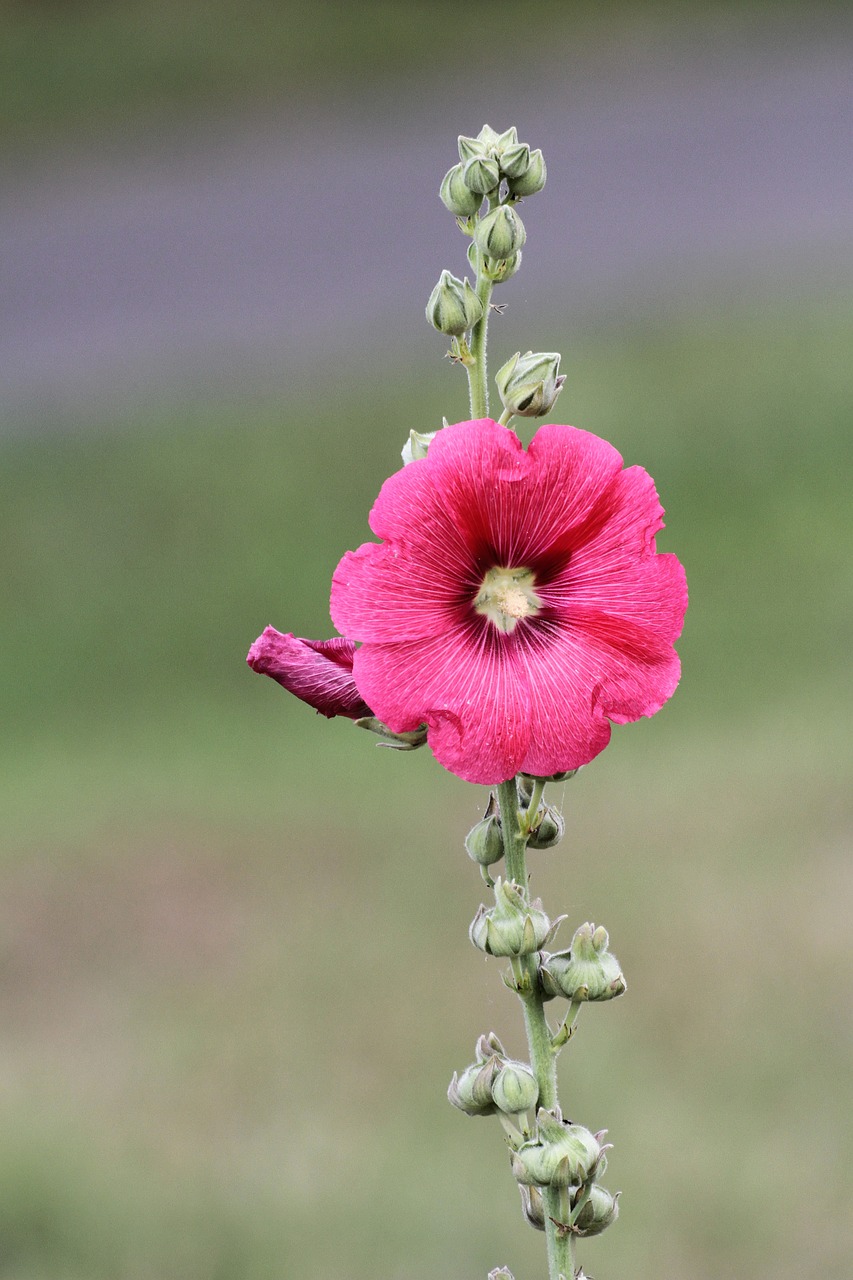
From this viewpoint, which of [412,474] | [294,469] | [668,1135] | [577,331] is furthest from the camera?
[577,331]

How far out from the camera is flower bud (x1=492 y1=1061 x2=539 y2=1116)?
1385 mm

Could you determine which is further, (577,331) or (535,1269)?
(577,331)

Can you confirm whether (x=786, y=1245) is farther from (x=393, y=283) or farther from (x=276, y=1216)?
(x=393, y=283)

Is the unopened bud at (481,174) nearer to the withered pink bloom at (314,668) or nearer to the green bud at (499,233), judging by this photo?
the green bud at (499,233)

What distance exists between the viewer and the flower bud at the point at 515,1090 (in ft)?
4.54

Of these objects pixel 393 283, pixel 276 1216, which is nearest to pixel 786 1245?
pixel 276 1216

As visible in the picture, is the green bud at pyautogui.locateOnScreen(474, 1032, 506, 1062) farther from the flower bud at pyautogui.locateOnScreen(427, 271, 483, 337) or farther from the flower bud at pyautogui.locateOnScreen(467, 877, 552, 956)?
the flower bud at pyautogui.locateOnScreen(427, 271, 483, 337)

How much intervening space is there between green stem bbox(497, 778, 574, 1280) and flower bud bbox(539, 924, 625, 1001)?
0.02 m

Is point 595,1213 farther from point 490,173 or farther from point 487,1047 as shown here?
point 490,173

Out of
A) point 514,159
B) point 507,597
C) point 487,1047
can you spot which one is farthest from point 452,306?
point 487,1047

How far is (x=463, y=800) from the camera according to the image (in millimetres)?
5938

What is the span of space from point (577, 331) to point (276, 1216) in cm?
653

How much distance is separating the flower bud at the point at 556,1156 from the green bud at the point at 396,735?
1.15 feet

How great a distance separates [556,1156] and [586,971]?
0.16 m
